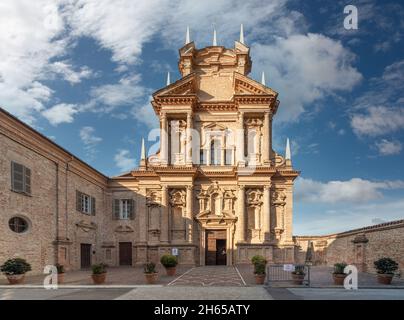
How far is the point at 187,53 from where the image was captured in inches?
1426

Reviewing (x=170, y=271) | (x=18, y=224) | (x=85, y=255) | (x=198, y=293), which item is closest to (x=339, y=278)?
(x=198, y=293)

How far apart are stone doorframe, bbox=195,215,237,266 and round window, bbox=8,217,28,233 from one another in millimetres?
15100

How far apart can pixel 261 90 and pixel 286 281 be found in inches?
766

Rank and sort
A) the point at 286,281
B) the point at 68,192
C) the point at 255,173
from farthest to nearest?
the point at 255,173 → the point at 68,192 → the point at 286,281

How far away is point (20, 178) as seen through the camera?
2156cm

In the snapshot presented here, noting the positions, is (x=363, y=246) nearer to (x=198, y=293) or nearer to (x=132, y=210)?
(x=198, y=293)

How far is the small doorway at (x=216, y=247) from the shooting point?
33.1 metres

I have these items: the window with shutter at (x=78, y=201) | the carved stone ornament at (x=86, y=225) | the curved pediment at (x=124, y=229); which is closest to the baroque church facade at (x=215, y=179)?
the curved pediment at (x=124, y=229)

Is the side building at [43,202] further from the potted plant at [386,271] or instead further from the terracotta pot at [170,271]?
the potted plant at [386,271]

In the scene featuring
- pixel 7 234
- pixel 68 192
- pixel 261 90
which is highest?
pixel 261 90

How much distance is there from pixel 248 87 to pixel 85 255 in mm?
20683

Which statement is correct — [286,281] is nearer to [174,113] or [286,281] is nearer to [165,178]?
[165,178]
